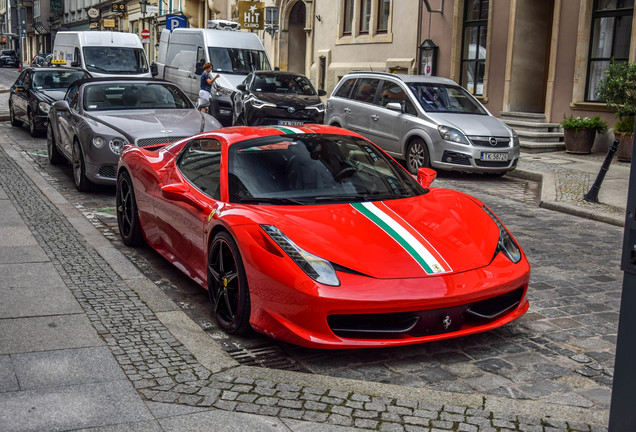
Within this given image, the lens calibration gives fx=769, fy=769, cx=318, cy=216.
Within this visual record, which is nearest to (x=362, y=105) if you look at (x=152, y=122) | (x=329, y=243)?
(x=152, y=122)

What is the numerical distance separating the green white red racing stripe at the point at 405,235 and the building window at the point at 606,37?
44.2ft

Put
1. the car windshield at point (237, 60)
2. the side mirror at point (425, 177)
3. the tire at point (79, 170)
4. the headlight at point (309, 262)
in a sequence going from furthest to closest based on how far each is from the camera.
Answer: the car windshield at point (237, 60), the tire at point (79, 170), the side mirror at point (425, 177), the headlight at point (309, 262)

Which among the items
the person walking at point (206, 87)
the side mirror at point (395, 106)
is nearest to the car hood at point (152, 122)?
the side mirror at point (395, 106)

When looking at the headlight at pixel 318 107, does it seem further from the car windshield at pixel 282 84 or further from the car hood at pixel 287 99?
the car windshield at pixel 282 84

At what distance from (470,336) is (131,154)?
404cm

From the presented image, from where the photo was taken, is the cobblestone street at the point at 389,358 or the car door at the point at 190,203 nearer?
the cobblestone street at the point at 389,358

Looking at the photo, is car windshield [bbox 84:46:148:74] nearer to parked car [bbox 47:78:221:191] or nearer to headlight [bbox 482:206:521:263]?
parked car [bbox 47:78:221:191]

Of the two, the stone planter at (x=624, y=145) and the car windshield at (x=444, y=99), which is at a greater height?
the car windshield at (x=444, y=99)

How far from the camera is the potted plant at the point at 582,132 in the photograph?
16.4 meters

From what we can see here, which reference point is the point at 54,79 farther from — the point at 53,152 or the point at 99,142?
the point at 99,142

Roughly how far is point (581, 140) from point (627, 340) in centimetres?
1430


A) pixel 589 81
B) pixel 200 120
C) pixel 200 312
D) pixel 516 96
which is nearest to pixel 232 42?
pixel 516 96

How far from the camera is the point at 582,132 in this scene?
16.5m

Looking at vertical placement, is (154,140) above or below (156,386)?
above
